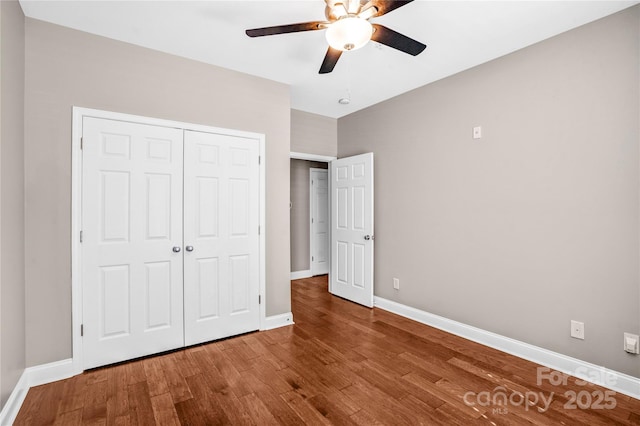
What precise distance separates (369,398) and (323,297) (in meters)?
2.47

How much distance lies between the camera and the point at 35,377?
90.2 inches

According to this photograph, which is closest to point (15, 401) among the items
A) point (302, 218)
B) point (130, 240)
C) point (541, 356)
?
point (130, 240)

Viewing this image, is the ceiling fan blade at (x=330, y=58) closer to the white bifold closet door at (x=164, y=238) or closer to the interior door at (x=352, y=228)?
the white bifold closet door at (x=164, y=238)

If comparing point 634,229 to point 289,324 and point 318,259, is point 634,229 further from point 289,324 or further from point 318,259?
point 318,259

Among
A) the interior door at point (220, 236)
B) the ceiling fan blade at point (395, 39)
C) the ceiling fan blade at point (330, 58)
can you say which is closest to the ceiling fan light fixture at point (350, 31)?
the ceiling fan blade at point (395, 39)

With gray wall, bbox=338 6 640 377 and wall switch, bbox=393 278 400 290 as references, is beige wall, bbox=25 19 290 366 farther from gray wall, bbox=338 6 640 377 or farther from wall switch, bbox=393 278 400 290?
wall switch, bbox=393 278 400 290

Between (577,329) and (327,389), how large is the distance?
6.63 ft

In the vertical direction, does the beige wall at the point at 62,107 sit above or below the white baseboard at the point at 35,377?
above

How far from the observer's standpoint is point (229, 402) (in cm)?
210

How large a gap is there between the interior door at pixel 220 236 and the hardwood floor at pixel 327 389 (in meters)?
0.27

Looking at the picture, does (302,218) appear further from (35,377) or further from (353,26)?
(353,26)

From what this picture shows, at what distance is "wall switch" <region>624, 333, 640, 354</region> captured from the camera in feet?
7.06

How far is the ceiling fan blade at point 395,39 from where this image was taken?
184cm

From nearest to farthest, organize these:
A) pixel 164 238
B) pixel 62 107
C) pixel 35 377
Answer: pixel 35 377, pixel 62 107, pixel 164 238
